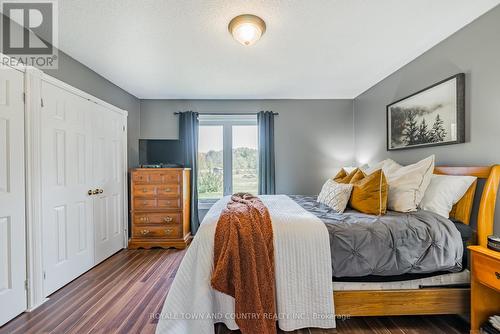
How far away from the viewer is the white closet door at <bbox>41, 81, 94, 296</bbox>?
2082mm

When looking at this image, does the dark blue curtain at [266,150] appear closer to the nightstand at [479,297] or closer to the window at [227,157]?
the window at [227,157]

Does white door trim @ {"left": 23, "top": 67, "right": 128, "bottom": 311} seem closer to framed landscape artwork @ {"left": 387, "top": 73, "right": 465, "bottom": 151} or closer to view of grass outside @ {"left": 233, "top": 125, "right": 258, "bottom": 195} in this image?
view of grass outside @ {"left": 233, "top": 125, "right": 258, "bottom": 195}

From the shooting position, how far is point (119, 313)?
1.82 meters

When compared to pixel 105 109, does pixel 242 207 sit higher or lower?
lower

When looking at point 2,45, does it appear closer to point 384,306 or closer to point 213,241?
point 213,241

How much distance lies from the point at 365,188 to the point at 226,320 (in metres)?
1.57

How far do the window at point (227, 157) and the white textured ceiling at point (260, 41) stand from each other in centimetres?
93

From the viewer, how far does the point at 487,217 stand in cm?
160

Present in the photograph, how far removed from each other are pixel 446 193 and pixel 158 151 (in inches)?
143

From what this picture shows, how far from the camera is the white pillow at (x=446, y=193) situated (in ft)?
5.75

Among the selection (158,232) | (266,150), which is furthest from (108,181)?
(266,150)

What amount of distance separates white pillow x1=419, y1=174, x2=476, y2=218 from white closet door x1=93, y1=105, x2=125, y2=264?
3.52 m

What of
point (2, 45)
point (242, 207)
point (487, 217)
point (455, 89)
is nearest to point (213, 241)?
point (242, 207)

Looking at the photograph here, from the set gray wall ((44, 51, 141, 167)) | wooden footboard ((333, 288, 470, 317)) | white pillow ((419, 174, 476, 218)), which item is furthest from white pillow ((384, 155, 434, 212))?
gray wall ((44, 51, 141, 167))
